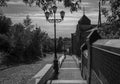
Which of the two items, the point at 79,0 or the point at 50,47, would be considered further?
the point at 50,47

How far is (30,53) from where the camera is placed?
154 ft

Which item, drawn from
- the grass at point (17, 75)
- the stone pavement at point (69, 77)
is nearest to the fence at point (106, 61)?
the stone pavement at point (69, 77)

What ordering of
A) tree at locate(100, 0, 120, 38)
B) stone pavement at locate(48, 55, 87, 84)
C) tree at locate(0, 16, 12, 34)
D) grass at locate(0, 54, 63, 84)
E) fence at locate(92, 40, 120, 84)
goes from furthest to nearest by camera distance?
tree at locate(0, 16, 12, 34) → grass at locate(0, 54, 63, 84) → stone pavement at locate(48, 55, 87, 84) → tree at locate(100, 0, 120, 38) → fence at locate(92, 40, 120, 84)

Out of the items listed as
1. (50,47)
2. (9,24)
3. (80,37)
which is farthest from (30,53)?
(50,47)

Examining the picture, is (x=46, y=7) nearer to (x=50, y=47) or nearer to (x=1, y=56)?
(x=1, y=56)

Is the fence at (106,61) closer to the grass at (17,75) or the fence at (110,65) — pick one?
the fence at (110,65)

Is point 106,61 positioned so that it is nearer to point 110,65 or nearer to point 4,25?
→ point 110,65

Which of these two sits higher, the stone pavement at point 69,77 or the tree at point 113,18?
the tree at point 113,18

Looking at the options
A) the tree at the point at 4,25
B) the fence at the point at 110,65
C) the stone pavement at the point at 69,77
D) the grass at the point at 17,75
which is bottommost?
the grass at the point at 17,75

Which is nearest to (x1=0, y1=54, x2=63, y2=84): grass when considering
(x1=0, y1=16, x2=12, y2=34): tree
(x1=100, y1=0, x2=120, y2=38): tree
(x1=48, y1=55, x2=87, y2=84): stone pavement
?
(x1=48, y1=55, x2=87, y2=84): stone pavement

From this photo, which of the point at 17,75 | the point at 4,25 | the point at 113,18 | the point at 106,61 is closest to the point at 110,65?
the point at 106,61

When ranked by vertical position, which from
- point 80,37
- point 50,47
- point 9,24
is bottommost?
point 50,47

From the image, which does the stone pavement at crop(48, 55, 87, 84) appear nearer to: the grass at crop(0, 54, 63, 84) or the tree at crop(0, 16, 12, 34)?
the grass at crop(0, 54, 63, 84)

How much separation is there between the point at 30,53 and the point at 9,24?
422 inches
